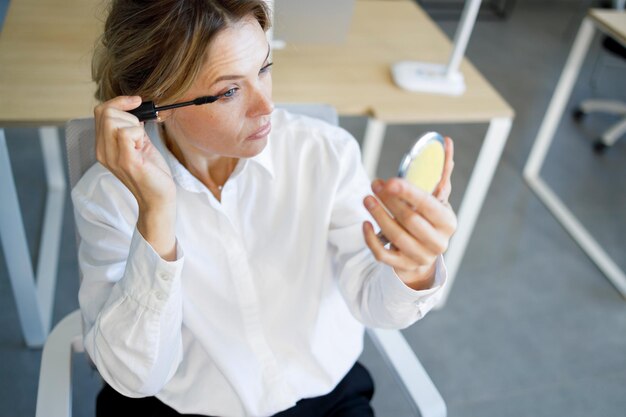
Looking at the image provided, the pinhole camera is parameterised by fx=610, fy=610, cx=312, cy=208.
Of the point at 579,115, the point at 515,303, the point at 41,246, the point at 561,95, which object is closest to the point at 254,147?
the point at 41,246

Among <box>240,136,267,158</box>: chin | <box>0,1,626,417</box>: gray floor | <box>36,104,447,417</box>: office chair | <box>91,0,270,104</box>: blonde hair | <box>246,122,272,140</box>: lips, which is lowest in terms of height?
<box>0,1,626,417</box>: gray floor

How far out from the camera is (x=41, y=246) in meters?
2.03

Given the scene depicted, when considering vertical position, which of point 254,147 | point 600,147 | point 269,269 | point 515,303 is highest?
point 254,147

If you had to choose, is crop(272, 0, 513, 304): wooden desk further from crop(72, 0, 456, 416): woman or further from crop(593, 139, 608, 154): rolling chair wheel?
crop(593, 139, 608, 154): rolling chair wheel

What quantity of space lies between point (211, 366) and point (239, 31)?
1.96 ft

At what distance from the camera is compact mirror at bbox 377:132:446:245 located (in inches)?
30.9

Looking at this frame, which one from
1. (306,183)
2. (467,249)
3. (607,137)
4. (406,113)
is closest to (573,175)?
(607,137)

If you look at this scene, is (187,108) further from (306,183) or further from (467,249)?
(467,249)

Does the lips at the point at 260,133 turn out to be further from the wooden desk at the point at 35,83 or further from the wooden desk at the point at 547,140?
the wooden desk at the point at 547,140

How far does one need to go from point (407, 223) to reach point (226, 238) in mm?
435

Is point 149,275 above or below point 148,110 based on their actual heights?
below

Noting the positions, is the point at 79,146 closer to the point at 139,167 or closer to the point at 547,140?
the point at 139,167

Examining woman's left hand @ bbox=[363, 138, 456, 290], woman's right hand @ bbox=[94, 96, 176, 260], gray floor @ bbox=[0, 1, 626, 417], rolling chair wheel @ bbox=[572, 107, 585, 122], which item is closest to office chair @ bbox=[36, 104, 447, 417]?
woman's right hand @ bbox=[94, 96, 176, 260]

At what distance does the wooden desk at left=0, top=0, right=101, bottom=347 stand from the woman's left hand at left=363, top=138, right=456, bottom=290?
2.61 feet
